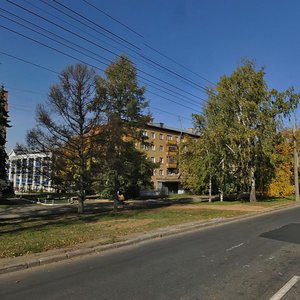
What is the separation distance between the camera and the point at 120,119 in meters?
24.6

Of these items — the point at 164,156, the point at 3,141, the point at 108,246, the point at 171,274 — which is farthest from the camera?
the point at 164,156

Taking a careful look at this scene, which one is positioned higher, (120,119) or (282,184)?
(120,119)

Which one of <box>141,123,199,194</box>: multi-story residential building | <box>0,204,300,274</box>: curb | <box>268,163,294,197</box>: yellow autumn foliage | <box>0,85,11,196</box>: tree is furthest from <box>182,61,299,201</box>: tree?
<box>141,123,199,194</box>: multi-story residential building

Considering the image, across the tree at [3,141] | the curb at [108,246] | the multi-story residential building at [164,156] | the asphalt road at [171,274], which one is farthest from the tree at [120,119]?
the multi-story residential building at [164,156]

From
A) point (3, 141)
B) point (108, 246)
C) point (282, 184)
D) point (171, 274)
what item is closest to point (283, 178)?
point (282, 184)

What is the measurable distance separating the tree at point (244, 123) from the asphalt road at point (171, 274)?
20836 millimetres

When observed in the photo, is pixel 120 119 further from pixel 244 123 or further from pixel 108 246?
pixel 108 246

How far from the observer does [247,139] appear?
30.8 m

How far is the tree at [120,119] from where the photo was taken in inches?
870

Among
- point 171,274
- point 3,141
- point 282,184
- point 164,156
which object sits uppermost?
point 164,156

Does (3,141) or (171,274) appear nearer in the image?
(171,274)

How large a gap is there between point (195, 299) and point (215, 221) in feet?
36.9

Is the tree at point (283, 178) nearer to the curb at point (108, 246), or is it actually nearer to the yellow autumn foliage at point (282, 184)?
the yellow autumn foliage at point (282, 184)

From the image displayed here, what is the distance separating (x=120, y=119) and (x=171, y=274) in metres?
18.2
